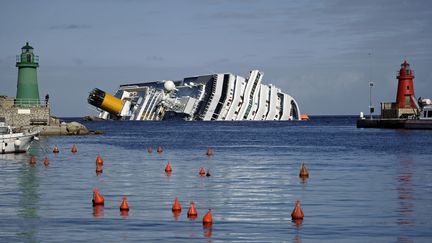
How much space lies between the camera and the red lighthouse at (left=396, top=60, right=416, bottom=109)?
9912 cm

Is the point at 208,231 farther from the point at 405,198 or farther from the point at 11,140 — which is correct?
the point at 11,140

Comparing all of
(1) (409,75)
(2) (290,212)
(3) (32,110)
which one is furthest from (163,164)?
(1) (409,75)

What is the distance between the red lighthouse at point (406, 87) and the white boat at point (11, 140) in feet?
189

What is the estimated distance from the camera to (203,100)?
149125 millimetres

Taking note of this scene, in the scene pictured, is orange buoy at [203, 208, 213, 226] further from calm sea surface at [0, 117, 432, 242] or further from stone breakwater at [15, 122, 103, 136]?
stone breakwater at [15, 122, 103, 136]

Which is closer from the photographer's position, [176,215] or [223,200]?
[176,215]

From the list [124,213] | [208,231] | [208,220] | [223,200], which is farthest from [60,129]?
[208,231]

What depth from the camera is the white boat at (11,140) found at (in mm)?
51344

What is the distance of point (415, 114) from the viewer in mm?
101500

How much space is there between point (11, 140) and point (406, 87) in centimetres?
6017

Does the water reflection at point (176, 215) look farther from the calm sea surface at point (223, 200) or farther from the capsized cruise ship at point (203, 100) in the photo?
the capsized cruise ship at point (203, 100)

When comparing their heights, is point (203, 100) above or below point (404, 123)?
above

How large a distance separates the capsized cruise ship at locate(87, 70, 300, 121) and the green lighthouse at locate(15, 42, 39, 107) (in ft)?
203

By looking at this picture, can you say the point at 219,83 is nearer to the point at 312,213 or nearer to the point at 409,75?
the point at 409,75
